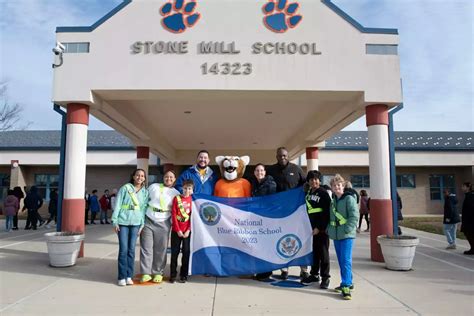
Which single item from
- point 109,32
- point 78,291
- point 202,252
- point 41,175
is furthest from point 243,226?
point 41,175

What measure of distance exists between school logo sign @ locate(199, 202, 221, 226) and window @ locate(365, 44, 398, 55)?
4.79 m

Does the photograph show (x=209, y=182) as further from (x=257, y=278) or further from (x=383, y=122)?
(x=383, y=122)

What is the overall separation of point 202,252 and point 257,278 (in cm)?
108

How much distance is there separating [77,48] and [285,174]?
5272 millimetres

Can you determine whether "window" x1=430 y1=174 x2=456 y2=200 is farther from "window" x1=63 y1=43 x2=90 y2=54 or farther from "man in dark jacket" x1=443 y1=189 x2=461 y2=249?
"window" x1=63 y1=43 x2=90 y2=54

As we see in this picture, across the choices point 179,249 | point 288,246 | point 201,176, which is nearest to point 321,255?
point 288,246

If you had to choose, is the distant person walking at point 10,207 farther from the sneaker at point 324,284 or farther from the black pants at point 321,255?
the sneaker at point 324,284

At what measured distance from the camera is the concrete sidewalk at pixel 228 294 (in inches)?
183

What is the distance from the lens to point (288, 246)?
240 inches

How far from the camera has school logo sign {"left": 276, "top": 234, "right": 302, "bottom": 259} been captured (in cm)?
605

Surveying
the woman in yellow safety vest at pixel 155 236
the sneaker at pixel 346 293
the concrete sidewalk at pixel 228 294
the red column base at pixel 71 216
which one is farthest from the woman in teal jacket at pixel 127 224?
the sneaker at pixel 346 293

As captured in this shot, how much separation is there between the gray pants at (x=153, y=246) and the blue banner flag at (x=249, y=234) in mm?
504

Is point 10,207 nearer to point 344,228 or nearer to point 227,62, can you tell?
point 227,62

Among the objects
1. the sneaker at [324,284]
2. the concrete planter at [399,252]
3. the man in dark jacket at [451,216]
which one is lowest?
the sneaker at [324,284]
